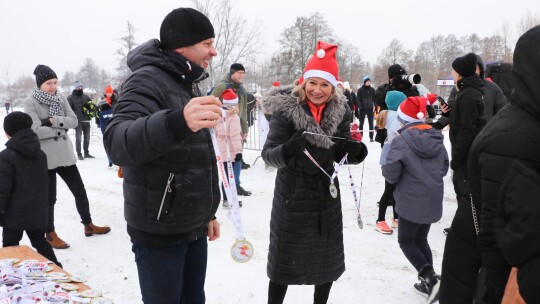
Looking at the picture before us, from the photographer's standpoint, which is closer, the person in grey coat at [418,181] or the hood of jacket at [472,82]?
the person in grey coat at [418,181]

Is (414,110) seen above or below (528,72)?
below

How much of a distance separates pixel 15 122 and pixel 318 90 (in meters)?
2.88

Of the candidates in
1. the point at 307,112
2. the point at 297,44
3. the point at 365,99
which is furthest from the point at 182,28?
the point at 297,44

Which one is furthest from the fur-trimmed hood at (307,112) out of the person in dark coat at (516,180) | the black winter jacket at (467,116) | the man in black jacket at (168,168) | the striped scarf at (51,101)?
the striped scarf at (51,101)

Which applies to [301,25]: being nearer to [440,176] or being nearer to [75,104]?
[75,104]

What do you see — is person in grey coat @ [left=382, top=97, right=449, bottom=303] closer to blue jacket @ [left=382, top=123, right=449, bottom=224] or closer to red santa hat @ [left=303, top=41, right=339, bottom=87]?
blue jacket @ [left=382, top=123, right=449, bottom=224]

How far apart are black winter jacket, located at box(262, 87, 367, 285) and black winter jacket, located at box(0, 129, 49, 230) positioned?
239 centimetres

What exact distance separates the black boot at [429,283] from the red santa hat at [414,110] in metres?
1.38

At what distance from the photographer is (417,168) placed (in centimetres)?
357

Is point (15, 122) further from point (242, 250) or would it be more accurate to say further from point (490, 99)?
point (490, 99)

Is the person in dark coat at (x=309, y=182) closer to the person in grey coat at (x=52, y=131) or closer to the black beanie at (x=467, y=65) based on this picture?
the black beanie at (x=467, y=65)

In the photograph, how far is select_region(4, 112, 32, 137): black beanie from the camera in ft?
11.7

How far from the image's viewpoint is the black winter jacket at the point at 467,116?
13.0 ft

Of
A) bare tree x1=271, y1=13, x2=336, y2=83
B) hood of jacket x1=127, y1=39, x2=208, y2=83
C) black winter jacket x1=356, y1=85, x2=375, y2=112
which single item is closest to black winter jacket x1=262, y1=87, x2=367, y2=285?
hood of jacket x1=127, y1=39, x2=208, y2=83
